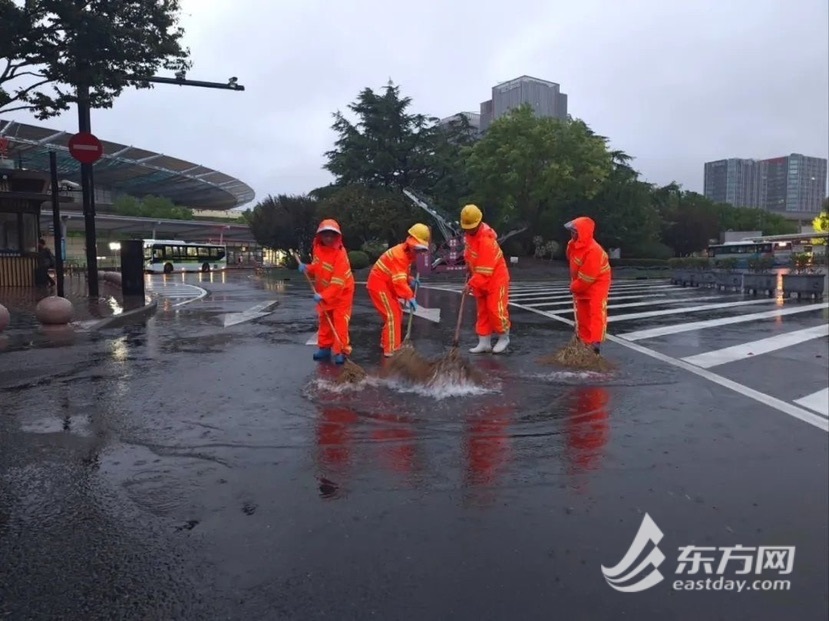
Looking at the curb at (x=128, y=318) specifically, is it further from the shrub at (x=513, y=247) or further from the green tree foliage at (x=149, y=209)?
the green tree foliage at (x=149, y=209)

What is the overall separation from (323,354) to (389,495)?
13.9 feet

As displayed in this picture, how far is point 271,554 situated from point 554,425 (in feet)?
8.78

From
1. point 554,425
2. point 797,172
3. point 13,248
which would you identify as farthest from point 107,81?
point 797,172

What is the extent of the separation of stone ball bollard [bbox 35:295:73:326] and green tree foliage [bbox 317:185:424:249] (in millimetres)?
26878

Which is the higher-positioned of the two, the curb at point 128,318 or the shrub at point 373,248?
the shrub at point 373,248

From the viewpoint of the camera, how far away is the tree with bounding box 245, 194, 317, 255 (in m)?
42.4

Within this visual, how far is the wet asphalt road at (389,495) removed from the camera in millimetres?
2531

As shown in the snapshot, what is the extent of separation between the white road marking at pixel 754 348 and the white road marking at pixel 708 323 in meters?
1.35

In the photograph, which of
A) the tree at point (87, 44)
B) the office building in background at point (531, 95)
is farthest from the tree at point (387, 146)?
the tree at point (87, 44)

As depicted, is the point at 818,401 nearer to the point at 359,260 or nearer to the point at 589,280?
the point at 589,280

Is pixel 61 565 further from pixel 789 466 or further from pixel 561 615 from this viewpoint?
pixel 789 466

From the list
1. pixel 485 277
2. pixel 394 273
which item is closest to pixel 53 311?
pixel 394 273

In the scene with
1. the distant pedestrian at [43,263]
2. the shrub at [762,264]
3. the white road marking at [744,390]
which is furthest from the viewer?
the distant pedestrian at [43,263]

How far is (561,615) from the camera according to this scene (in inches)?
94.8
